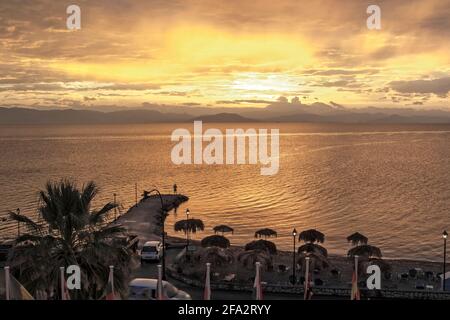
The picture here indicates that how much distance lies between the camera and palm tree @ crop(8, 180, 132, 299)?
13297mm

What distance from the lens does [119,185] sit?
301 feet

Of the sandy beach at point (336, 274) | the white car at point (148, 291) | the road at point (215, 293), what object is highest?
the white car at point (148, 291)

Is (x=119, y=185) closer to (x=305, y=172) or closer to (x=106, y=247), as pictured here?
(x=305, y=172)

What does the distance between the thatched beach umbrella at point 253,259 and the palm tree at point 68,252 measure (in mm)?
15732

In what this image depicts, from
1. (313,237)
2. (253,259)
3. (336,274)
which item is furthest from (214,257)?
(313,237)

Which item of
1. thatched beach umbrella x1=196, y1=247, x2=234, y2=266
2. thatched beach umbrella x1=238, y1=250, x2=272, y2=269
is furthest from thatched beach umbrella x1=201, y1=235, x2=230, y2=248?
thatched beach umbrella x1=238, y1=250, x2=272, y2=269

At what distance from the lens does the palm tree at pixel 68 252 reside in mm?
13297

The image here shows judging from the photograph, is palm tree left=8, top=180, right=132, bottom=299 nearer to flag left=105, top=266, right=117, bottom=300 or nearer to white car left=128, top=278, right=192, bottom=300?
flag left=105, top=266, right=117, bottom=300

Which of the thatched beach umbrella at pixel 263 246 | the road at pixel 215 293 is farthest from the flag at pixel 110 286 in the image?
the thatched beach umbrella at pixel 263 246

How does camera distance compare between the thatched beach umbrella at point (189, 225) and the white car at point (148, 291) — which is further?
the thatched beach umbrella at point (189, 225)

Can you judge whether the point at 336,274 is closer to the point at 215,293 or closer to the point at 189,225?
the point at 215,293

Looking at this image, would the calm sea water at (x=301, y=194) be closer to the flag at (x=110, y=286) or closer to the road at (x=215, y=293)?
the road at (x=215, y=293)

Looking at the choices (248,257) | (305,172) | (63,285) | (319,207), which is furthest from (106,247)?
(305,172)

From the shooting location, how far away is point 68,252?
13672 mm
